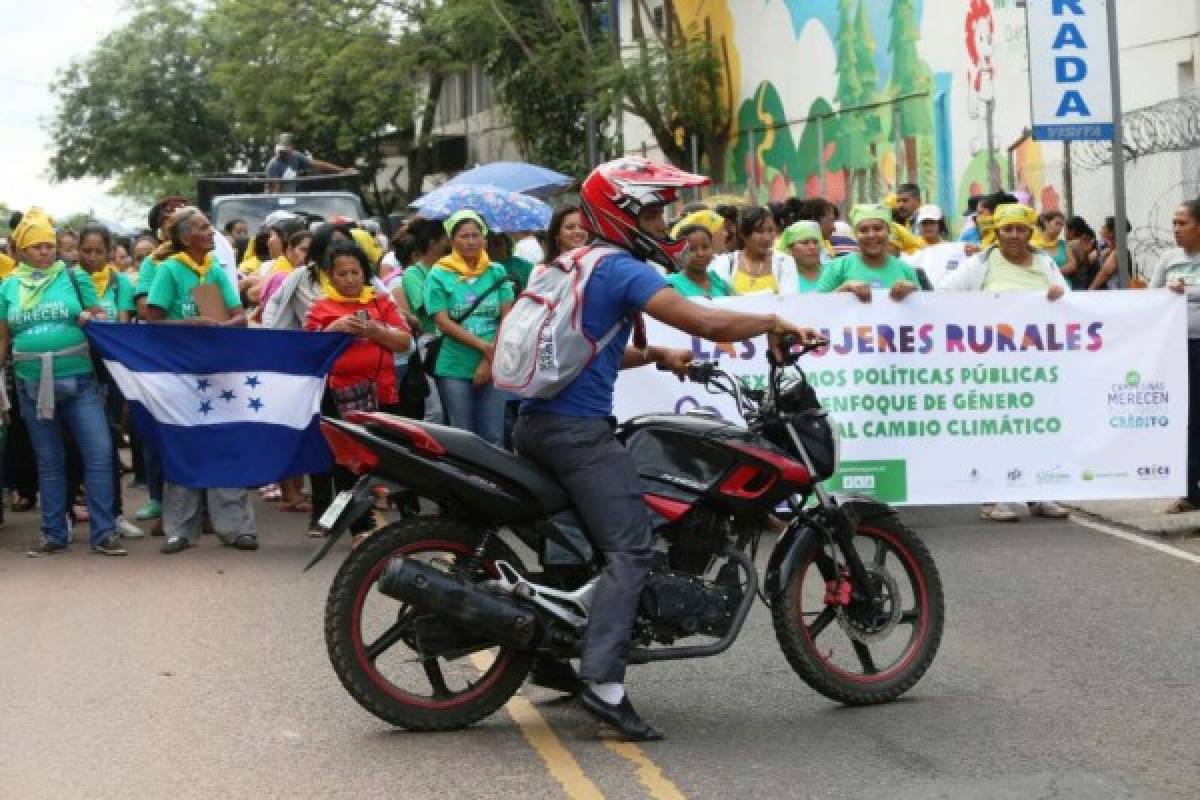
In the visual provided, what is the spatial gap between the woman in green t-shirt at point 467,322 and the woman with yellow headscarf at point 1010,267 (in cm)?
266

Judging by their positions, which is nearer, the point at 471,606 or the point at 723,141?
the point at 471,606

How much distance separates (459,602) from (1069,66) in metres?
8.14

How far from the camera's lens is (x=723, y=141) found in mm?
38594

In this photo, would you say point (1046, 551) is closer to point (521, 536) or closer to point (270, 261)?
point (521, 536)

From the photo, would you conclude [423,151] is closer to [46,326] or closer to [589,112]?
[589,112]

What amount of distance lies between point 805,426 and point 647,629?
3.04 feet

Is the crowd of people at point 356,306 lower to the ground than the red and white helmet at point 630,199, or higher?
lower

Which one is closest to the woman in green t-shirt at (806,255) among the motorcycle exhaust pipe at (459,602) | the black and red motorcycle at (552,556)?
the black and red motorcycle at (552,556)

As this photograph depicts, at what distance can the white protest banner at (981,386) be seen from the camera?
1292cm

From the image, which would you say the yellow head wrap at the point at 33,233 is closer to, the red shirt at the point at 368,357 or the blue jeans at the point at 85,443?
the blue jeans at the point at 85,443

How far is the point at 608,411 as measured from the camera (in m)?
7.71

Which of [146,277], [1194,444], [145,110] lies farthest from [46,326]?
[145,110]

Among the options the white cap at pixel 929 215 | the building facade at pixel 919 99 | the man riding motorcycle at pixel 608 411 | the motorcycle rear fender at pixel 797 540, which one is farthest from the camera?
the building facade at pixel 919 99

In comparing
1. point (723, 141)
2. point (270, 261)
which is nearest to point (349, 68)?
point (723, 141)
